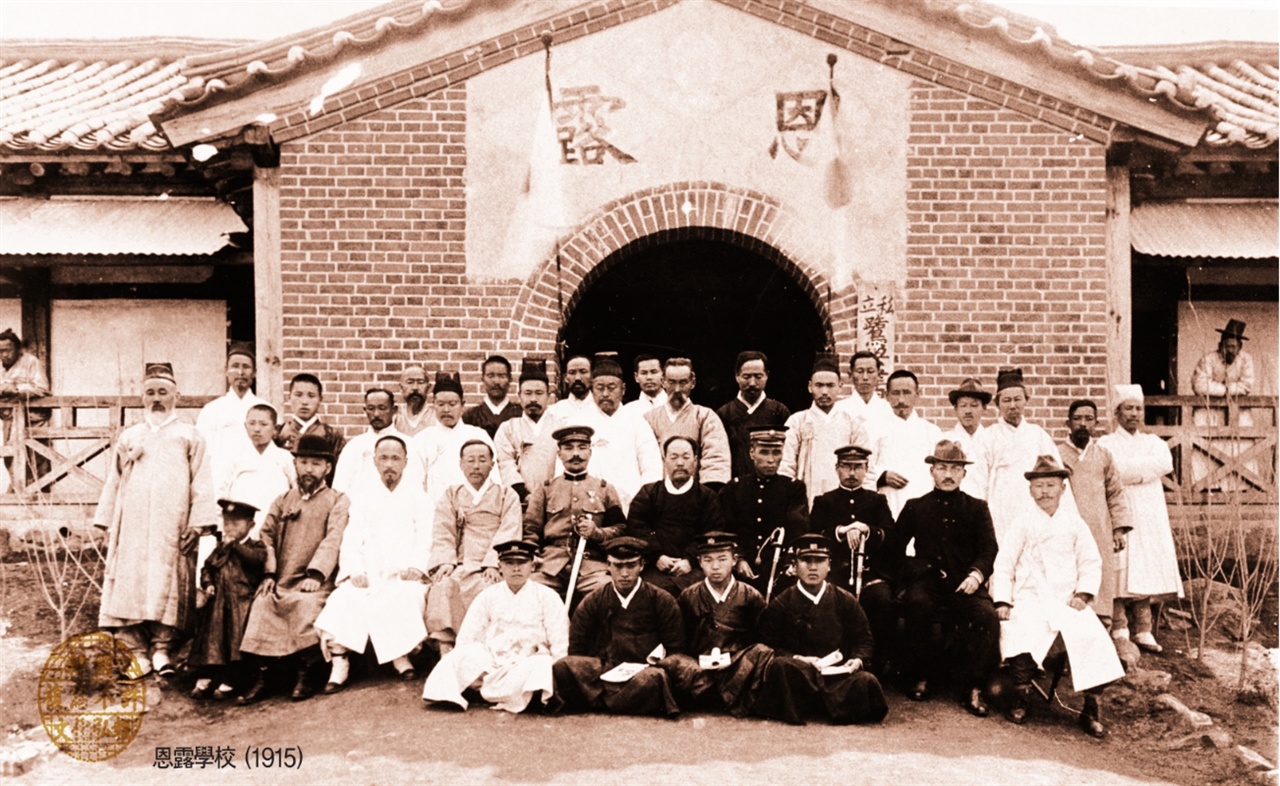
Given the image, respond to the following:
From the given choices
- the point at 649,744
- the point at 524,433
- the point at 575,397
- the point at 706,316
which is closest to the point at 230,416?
the point at 524,433

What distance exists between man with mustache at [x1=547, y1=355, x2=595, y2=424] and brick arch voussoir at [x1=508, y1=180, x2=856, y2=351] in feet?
2.19

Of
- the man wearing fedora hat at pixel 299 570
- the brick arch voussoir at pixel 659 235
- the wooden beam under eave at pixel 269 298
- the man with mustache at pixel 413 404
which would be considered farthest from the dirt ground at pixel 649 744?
the brick arch voussoir at pixel 659 235

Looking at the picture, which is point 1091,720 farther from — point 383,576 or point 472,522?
point 383,576

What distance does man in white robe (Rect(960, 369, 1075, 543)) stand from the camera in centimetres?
791

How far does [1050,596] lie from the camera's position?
707 centimetres

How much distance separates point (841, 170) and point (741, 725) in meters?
4.32

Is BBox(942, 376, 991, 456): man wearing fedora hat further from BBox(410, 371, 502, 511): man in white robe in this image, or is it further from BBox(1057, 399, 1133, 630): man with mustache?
BBox(410, 371, 502, 511): man in white robe

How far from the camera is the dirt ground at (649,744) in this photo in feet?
18.9

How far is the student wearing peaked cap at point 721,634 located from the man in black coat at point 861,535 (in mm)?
651

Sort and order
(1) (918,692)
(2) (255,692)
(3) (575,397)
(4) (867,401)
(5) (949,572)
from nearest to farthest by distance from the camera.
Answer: (1) (918,692) → (2) (255,692) → (5) (949,572) → (4) (867,401) → (3) (575,397)

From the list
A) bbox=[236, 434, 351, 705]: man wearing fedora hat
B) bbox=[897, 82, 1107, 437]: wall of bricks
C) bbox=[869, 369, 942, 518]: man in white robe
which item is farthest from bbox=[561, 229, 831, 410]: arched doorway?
bbox=[236, 434, 351, 705]: man wearing fedora hat

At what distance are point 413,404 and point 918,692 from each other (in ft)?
12.8

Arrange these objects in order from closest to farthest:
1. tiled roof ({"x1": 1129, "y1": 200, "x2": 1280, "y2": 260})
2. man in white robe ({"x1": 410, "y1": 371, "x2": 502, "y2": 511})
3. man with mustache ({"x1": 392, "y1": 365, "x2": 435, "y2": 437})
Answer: man in white robe ({"x1": 410, "y1": 371, "x2": 502, "y2": 511}), man with mustache ({"x1": 392, "y1": 365, "x2": 435, "y2": 437}), tiled roof ({"x1": 1129, "y1": 200, "x2": 1280, "y2": 260})

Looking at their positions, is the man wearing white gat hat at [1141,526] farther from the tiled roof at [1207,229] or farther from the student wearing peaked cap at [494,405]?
the student wearing peaked cap at [494,405]
